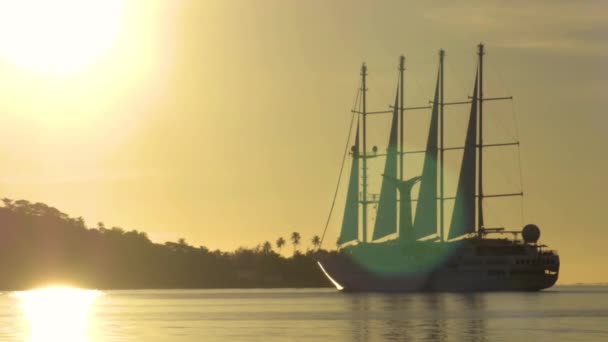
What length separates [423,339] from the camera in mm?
95375

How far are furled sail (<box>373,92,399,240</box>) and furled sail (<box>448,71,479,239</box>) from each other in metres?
8.00

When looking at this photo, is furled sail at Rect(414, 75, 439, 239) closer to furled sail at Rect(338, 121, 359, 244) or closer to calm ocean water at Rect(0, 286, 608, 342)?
furled sail at Rect(338, 121, 359, 244)

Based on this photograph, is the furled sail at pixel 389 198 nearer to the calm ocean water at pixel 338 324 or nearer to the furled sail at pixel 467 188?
Result: the furled sail at pixel 467 188

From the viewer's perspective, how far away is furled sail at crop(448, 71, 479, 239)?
194250 millimetres

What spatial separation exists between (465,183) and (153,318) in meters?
68.1

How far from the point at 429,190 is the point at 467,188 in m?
5.20

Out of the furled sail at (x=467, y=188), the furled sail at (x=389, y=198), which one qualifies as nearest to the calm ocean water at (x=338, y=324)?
the furled sail at (x=467, y=188)

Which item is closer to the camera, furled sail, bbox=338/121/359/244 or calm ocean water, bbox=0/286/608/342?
calm ocean water, bbox=0/286/608/342

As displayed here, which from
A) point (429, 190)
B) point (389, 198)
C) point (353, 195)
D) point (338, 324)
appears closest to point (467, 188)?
point (429, 190)

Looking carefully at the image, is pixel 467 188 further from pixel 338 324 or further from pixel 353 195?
pixel 338 324

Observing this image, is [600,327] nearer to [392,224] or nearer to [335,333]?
[335,333]

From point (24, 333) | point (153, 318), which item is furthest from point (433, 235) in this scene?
point (24, 333)

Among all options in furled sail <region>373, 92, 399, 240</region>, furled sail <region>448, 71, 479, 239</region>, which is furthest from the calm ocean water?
furled sail <region>373, 92, 399, 240</region>

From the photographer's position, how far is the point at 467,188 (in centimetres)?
19425
